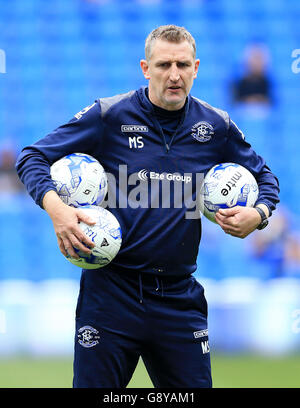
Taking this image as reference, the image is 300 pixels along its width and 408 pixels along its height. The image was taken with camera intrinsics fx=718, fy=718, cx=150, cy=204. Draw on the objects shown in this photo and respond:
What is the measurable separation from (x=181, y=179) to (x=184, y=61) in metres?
0.65

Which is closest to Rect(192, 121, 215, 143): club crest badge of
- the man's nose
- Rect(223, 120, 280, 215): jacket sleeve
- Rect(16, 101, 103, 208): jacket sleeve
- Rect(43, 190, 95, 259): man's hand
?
Rect(223, 120, 280, 215): jacket sleeve

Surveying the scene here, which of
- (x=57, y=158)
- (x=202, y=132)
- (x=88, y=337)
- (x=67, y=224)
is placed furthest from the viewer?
(x=202, y=132)

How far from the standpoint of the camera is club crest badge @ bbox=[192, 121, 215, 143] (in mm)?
4094

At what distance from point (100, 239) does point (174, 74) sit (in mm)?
971

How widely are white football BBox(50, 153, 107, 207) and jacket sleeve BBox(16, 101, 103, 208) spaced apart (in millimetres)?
55

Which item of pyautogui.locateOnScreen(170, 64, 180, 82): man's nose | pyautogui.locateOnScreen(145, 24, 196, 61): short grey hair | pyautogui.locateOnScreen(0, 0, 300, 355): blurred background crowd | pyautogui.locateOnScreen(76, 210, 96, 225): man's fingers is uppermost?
pyautogui.locateOnScreen(0, 0, 300, 355): blurred background crowd

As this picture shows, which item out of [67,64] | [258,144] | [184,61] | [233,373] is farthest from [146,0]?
[184,61]

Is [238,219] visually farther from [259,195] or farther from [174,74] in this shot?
[174,74]

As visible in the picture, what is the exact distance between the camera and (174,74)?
152 inches

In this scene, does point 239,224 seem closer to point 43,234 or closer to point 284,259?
point 284,259

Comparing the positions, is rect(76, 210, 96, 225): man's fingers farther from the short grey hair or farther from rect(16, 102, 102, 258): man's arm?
the short grey hair

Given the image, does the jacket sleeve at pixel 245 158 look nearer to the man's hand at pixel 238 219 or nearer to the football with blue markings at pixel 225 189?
the football with blue markings at pixel 225 189

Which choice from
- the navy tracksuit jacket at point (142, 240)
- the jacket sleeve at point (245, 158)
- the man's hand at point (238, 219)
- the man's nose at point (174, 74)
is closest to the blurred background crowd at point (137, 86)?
the jacket sleeve at point (245, 158)

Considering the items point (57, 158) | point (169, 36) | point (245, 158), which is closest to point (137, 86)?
point (245, 158)
